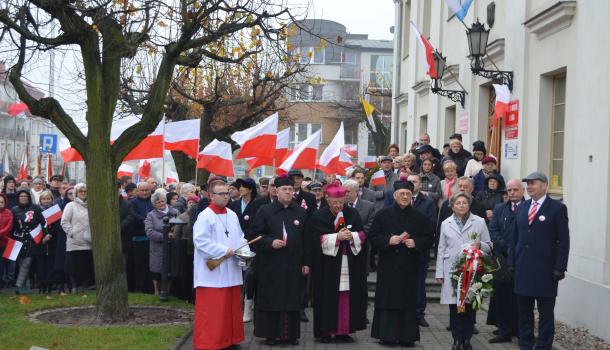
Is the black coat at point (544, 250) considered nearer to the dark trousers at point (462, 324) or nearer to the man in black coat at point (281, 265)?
the dark trousers at point (462, 324)

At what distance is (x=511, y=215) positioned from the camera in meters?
9.83

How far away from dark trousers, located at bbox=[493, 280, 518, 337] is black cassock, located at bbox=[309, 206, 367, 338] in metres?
1.70

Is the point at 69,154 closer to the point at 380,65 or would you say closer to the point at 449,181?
the point at 449,181

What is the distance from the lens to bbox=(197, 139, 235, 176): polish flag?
15156mm

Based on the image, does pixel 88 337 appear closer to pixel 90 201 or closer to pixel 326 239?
pixel 90 201

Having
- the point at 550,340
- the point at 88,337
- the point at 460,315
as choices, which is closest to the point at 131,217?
the point at 88,337

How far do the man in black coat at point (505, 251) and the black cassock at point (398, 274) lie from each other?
93 centimetres

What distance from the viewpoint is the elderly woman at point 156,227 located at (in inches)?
519

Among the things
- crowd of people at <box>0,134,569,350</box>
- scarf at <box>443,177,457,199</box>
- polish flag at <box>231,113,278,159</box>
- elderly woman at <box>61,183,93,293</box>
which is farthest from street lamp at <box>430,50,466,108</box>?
elderly woman at <box>61,183,93,293</box>

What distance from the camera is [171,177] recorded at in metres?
25.0

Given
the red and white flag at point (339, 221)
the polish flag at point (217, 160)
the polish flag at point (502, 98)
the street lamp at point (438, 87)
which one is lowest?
the red and white flag at point (339, 221)

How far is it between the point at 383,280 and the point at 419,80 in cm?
1399

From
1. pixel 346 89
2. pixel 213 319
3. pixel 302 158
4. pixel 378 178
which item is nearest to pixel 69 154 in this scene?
pixel 302 158

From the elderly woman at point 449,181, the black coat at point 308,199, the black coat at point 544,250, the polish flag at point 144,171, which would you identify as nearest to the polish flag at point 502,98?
the elderly woman at point 449,181
